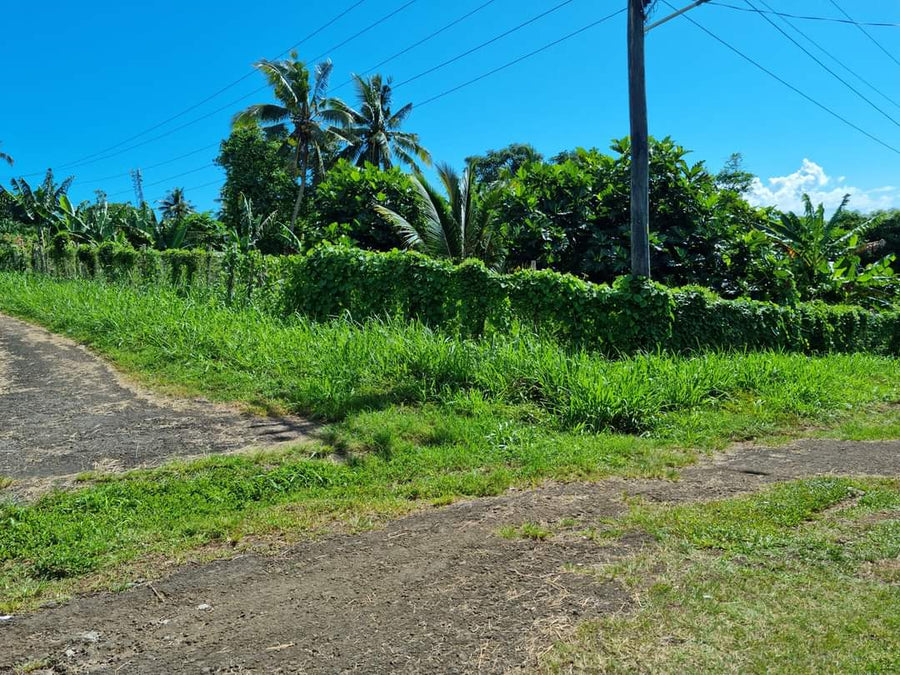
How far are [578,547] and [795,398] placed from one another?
5.53 m

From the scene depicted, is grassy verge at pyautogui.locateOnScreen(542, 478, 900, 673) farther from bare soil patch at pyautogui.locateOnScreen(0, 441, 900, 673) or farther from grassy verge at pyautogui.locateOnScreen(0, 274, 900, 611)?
grassy verge at pyautogui.locateOnScreen(0, 274, 900, 611)

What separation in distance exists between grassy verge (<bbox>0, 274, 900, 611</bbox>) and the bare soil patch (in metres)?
0.37

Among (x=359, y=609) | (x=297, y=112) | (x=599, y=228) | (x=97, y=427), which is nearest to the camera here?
(x=359, y=609)

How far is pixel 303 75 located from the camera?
89.0 ft

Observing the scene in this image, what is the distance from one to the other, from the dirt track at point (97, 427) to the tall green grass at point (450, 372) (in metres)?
0.58

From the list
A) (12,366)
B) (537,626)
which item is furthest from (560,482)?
(12,366)

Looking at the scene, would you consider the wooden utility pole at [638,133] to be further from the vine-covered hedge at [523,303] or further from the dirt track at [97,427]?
the dirt track at [97,427]

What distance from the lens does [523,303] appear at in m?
9.06

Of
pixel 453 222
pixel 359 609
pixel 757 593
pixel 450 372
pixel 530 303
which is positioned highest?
pixel 453 222

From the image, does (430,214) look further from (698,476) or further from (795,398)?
(698,476)

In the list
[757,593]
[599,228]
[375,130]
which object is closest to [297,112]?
[375,130]

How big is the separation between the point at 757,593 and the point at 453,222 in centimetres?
1331

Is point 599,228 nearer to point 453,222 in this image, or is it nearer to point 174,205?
point 453,222

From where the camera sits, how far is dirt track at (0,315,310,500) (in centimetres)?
500
